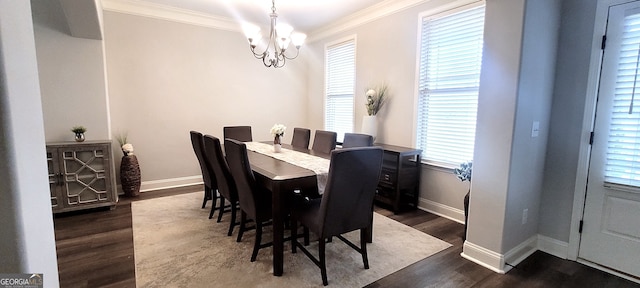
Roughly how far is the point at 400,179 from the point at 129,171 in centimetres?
363

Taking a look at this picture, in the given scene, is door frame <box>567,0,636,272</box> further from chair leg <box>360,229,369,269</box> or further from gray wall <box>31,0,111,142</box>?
gray wall <box>31,0,111,142</box>

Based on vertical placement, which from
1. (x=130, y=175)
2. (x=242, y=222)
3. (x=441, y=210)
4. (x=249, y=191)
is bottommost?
(x=441, y=210)

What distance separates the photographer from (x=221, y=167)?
2.74 meters

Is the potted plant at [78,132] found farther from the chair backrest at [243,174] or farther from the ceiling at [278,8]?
the chair backrest at [243,174]

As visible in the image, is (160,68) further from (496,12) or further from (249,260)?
(496,12)

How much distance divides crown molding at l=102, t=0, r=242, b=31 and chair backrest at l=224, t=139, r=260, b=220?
2970mm

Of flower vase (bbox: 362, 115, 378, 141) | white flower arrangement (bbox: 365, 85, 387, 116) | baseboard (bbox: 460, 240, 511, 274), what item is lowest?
baseboard (bbox: 460, 240, 511, 274)

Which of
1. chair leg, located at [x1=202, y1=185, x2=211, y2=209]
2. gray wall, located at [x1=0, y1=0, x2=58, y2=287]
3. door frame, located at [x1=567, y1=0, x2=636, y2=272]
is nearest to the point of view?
gray wall, located at [x1=0, y1=0, x2=58, y2=287]

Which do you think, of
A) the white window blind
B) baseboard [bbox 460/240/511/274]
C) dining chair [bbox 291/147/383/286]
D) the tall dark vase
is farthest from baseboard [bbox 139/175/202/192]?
the white window blind

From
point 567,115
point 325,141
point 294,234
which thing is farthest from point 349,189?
point 567,115

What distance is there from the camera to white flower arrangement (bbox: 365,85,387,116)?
4.04m

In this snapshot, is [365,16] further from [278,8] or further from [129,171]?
[129,171]

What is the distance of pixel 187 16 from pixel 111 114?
181cm

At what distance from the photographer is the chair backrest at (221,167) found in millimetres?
2676
